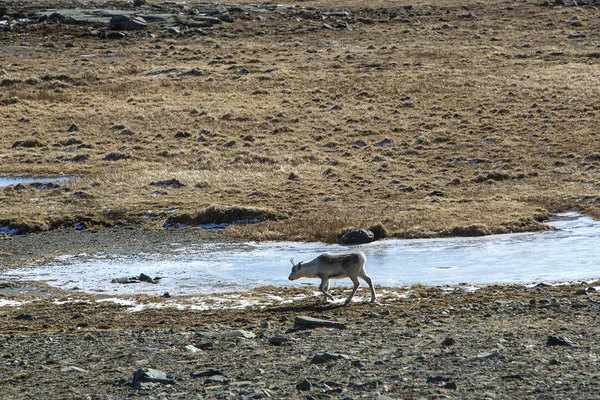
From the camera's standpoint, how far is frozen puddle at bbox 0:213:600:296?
838 inches

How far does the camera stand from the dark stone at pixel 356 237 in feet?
88.1

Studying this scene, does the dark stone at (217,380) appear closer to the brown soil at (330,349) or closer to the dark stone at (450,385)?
the brown soil at (330,349)

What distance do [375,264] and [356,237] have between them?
128 inches

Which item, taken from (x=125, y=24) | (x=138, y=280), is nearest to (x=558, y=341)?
(x=138, y=280)

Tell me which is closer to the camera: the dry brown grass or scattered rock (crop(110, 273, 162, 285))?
scattered rock (crop(110, 273, 162, 285))

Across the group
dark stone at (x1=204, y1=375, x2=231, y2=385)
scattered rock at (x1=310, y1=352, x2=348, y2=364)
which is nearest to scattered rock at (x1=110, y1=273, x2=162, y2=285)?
scattered rock at (x1=310, y1=352, x2=348, y2=364)

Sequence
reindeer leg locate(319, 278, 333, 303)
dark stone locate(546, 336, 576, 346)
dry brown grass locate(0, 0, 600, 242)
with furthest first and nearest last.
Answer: dry brown grass locate(0, 0, 600, 242)
reindeer leg locate(319, 278, 333, 303)
dark stone locate(546, 336, 576, 346)

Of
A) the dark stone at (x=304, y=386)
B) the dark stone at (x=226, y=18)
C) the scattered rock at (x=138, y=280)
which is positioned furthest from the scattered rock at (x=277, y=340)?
the dark stone at (x=226, y=18)

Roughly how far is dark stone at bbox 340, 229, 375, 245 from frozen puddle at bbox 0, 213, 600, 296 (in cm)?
38

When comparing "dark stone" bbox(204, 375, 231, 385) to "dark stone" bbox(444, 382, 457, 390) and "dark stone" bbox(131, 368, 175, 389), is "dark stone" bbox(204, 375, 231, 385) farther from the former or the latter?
"dark stone" bbox(444, 382, 457, 390)

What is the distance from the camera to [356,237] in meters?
26.9

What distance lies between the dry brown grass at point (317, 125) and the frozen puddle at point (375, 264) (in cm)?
170

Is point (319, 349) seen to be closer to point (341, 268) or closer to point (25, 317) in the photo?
point (341, 268)

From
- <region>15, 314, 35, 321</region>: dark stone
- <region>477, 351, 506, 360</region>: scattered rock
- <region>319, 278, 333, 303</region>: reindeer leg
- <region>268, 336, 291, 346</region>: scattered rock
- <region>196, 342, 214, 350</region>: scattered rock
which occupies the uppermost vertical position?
<region>477, 351, 506, 360</region>: scattered rock
